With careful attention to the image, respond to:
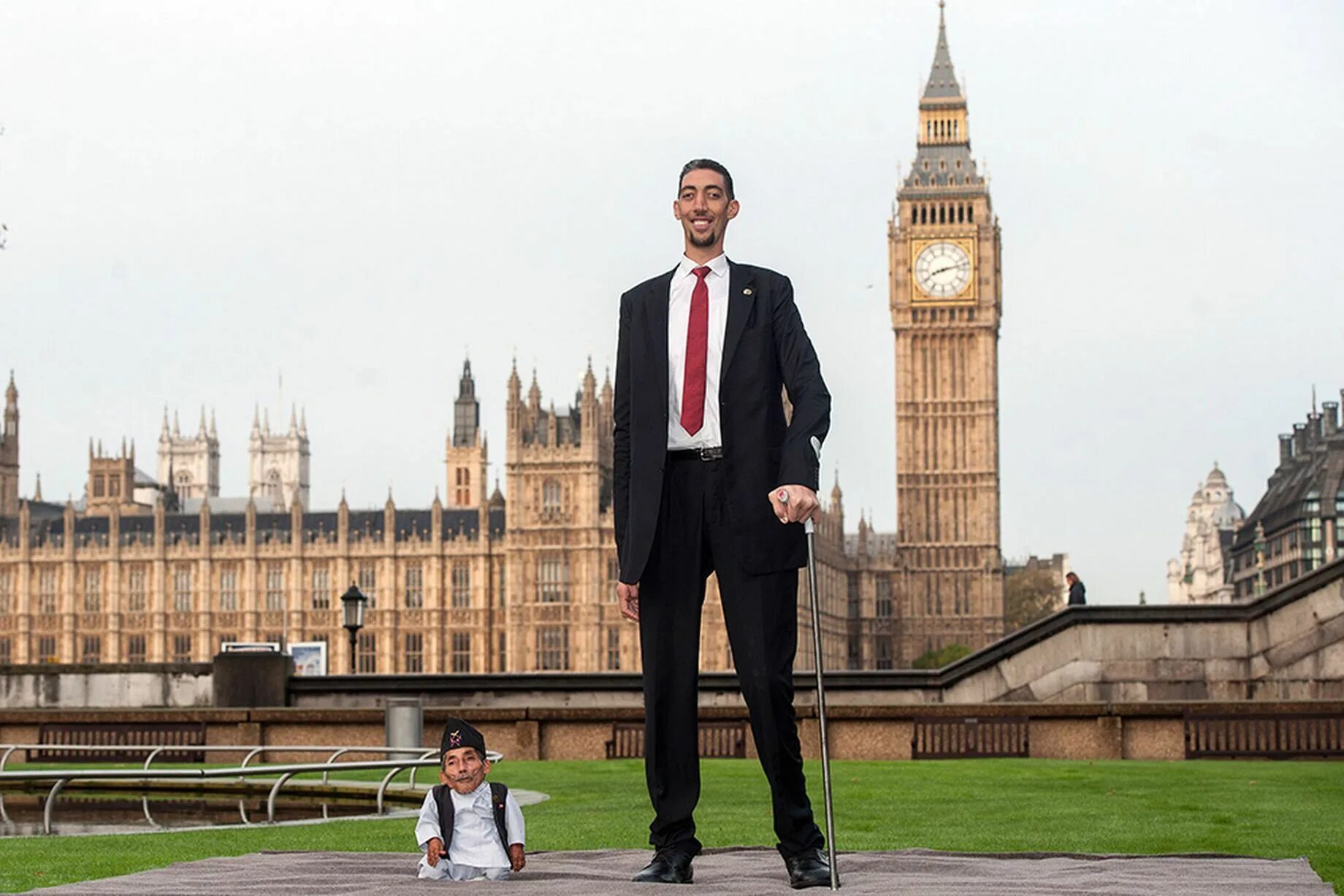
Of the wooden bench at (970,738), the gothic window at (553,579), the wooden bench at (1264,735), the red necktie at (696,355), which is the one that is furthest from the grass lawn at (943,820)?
the gothic window at (553,579)

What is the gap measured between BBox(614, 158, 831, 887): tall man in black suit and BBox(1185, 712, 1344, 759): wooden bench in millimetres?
8705

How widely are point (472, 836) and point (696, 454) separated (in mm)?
1210

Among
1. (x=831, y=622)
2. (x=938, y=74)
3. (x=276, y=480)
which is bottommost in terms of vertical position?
(x=831, y=622)

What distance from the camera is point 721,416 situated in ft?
18.2

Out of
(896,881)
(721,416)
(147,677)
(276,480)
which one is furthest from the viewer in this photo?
(276,480)

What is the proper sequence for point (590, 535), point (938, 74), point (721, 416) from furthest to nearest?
point (938, 74), point (590, 535), point (721, 416)

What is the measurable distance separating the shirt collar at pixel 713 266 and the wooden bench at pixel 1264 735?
882 cm

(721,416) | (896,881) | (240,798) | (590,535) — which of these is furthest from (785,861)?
(590,535)

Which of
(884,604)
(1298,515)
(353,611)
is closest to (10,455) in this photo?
(884,604)

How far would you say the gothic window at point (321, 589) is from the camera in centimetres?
7631

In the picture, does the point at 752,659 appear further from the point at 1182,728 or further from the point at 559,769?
the point at 1182,728

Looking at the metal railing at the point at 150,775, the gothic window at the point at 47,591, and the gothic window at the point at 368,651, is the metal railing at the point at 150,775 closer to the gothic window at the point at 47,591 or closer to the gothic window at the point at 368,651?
the gothic window at the point at 368,651

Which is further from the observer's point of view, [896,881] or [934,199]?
[934,199]

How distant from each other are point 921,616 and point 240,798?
75629mm
